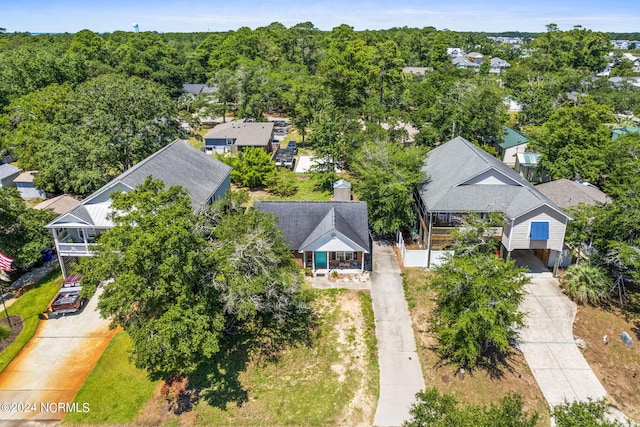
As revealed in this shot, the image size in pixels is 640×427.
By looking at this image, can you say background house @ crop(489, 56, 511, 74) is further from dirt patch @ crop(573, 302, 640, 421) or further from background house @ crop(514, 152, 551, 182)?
dirt patch @ crop(573, 302, 640, 421)

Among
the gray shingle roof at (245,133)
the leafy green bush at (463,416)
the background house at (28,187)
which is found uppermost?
the gray shingle roof at (245,133)

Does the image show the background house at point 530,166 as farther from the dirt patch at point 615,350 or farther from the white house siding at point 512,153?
the dirt patch at point 615,350

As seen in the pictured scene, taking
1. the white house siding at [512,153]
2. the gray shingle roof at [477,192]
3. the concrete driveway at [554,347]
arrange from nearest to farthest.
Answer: the concrete driveway at [554,347]
the gray shingle roof at [477,192]
the white house siding at [512,153]

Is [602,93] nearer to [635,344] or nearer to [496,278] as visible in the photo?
[635,344]

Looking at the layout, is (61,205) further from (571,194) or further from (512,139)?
(512,139)

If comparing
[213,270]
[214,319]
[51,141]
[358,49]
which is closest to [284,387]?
[214,319]

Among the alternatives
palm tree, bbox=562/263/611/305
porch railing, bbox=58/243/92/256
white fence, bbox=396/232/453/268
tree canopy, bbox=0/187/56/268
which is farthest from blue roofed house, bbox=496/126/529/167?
tree canopy, bbox=0/187/56/268

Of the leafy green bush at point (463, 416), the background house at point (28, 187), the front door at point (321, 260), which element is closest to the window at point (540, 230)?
the front door at point (321, 260)

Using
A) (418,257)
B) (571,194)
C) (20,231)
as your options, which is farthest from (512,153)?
(20,231)
